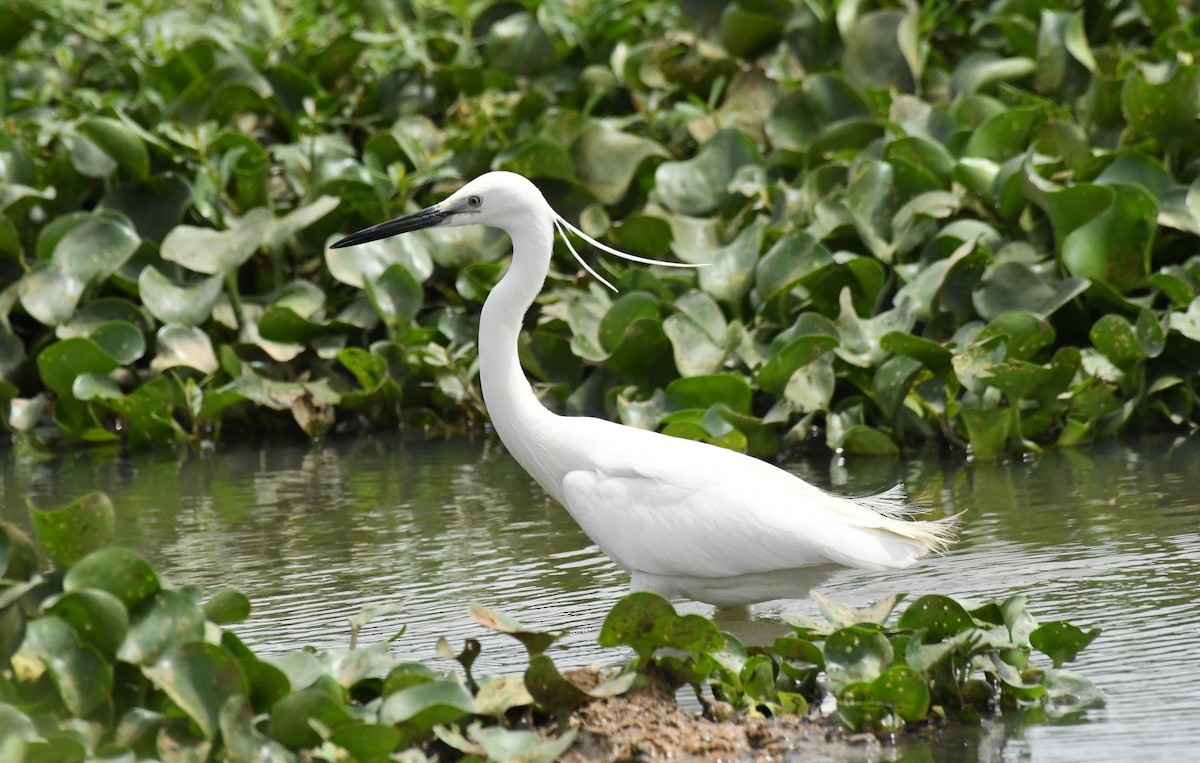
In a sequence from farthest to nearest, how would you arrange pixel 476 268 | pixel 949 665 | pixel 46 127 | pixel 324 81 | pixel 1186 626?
pixel 324 81, pixel 46 127, pixel 476 268, pixel 1186 626, pixel 949 665

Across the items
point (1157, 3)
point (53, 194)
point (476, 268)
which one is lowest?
point (476, 268)

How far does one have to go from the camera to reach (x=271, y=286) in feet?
30.7

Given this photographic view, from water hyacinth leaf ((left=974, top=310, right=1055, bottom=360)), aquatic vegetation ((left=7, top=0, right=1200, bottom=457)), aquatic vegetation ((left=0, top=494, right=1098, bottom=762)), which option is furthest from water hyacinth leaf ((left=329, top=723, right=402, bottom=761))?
water hyacinth leaf ((left=974, top=310, right=1055, bottom=360))

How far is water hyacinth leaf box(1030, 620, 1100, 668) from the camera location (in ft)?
14.5

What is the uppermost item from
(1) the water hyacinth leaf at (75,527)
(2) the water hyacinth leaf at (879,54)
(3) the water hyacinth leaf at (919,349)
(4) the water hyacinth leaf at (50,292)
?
(2) the water hyacinth leaf at (879,54)

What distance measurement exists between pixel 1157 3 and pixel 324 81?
5088 mm

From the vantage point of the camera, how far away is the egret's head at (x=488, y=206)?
5527mm

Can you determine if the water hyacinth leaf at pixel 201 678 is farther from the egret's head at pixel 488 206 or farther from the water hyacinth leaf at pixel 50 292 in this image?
the water hyacinth leaf at pixel 50 292

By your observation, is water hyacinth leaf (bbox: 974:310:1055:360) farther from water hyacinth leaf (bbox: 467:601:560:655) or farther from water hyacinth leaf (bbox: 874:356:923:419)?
water hyacinth leaf (bbox: 467:601:560:655)

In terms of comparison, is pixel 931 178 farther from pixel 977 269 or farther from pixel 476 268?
pixel 476 268

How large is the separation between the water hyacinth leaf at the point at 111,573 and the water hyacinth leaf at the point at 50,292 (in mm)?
4893

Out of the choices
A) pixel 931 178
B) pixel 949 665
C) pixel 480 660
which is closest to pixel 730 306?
pixel 931 178

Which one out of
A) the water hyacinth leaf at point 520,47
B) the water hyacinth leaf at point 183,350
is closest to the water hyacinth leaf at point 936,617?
the water hyacinth leaf at point 183,350

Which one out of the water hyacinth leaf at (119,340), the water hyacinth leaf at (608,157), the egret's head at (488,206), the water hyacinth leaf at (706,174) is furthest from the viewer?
the water hyacinth leaf at (608,157)
